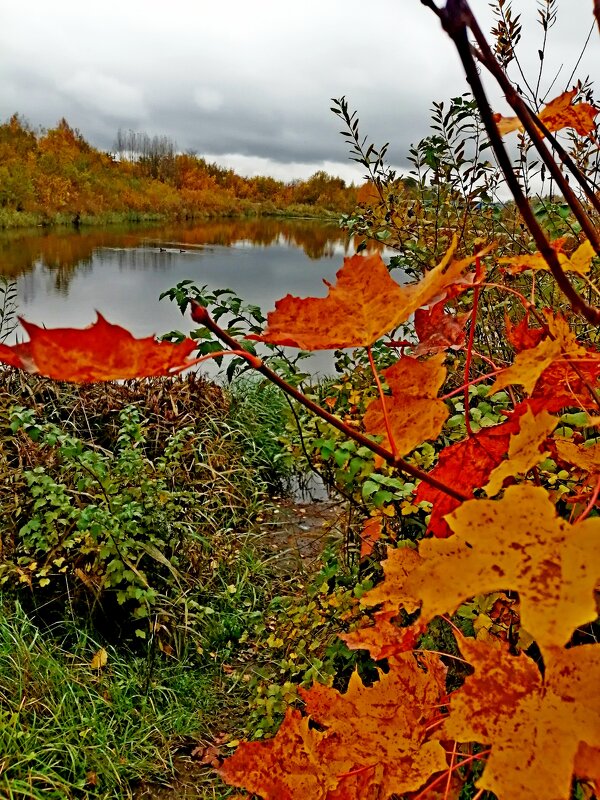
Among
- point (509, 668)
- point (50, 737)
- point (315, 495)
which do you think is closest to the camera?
point (509, 668)

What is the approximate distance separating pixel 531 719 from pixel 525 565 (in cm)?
9

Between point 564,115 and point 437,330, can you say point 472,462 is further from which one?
point 564,115

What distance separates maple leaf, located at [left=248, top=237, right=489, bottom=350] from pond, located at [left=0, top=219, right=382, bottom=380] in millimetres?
3936

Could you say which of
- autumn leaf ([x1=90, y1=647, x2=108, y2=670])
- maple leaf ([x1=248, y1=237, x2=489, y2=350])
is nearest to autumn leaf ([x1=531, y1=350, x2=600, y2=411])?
maple leaf ([x1=248, y1=237, x2=489, y2=350])

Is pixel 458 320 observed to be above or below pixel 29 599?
above

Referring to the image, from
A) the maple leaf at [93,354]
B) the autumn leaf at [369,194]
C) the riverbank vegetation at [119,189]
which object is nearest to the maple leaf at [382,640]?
the maple leaf at [93,354]

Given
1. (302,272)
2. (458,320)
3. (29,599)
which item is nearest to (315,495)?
(29,599)

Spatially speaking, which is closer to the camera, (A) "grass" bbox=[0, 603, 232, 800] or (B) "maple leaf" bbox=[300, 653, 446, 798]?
(B) "maple leaf" bbox=[300, 653, 446, 798]

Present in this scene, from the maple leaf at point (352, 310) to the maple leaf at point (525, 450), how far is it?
A: 0.11m

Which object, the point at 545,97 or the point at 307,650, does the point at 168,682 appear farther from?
the point at 545,97

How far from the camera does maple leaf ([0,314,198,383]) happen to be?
0.92 feet

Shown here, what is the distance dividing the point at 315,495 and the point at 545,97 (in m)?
2.11

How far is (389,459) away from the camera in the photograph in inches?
14.0

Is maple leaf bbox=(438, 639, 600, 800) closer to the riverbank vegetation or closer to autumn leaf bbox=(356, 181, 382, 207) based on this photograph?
autumn leaf bbox=(356, 181, 382, 207)
